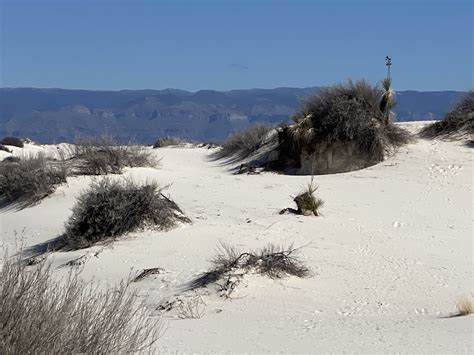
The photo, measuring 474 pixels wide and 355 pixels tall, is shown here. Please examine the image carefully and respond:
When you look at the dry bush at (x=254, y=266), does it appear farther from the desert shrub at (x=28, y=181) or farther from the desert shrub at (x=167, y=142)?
the desert shrub at (x=167, y=142)

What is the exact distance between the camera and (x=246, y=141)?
2730 centimetres

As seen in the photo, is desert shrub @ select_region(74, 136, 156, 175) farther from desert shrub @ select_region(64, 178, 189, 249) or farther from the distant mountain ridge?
the distant mountain ridge

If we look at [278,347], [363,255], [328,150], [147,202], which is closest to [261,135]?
[328,150]

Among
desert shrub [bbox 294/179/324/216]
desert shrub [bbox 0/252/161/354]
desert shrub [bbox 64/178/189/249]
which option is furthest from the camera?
desert shrub [bbox 294/179/324/216]

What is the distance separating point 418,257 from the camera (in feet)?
39.8

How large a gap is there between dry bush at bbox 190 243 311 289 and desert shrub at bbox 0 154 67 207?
8.71 meters

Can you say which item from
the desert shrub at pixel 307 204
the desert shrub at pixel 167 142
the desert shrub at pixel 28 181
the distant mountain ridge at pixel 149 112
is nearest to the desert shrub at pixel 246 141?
the desert shrub at pixel 167 142

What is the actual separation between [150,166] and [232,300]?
12.7m

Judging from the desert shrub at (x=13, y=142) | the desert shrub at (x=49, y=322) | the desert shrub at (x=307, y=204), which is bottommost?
the desert shrub at (x=13, y=142)

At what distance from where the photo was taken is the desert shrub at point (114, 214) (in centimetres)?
1413

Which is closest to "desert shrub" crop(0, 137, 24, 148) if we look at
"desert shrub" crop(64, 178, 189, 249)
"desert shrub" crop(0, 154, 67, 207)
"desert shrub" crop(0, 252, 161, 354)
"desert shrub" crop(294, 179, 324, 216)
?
"desert shrub" crop(0, 154, 67, 207)

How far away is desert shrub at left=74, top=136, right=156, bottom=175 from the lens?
813 inches

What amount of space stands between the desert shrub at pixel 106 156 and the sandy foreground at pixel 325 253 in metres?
0.56

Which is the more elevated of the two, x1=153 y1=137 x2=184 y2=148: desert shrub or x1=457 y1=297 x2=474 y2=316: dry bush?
x1=457 y1=297 x2=474 y2=316: dry bush
